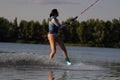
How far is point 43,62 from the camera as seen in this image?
21.5 m

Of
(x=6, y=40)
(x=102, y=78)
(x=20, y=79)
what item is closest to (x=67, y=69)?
(x=102, y=78)

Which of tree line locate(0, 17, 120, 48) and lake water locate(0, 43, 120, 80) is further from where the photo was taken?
tree line locate(0, 17, 120, 48)

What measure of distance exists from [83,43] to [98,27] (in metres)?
7.09

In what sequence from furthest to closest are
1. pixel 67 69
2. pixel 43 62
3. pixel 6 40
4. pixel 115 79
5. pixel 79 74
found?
1. pixel 6 40
2. pixel 43 62
3. pixel 67 69
4. pixel 79 74
5. pixel 115 79

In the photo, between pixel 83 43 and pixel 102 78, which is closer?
pixel 102 78

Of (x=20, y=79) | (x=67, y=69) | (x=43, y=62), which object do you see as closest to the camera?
(x=20, y=79)

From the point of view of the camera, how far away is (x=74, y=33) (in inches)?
5527

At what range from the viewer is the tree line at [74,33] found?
13175 cm

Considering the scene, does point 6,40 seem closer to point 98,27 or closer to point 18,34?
point 18,34

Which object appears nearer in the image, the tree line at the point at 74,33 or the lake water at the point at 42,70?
the lake water at the point at 42,70

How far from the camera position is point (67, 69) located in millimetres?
19828

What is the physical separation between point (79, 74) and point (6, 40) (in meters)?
113

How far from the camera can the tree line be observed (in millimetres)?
131750

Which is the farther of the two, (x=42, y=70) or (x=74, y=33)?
(x=74, y=33)
